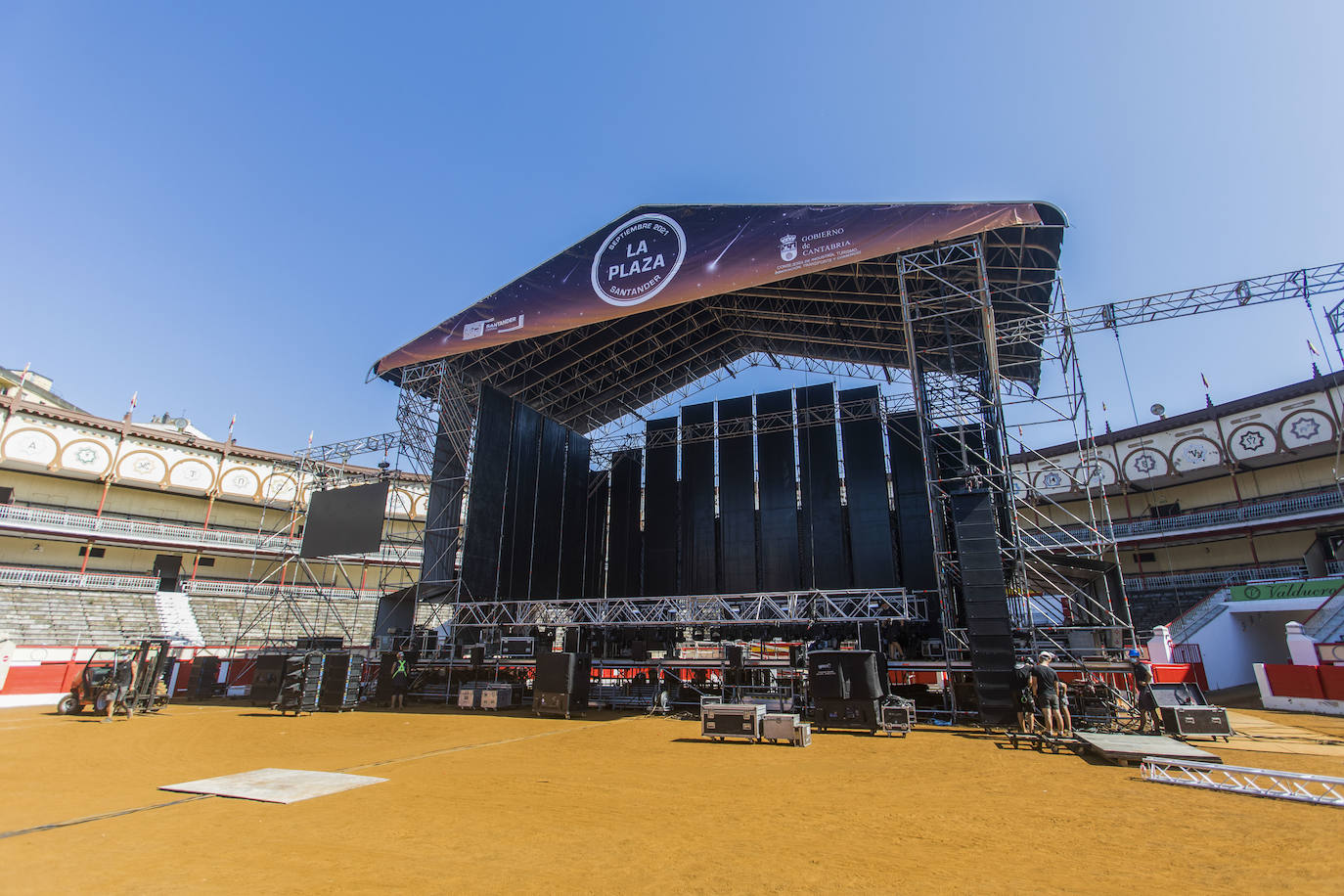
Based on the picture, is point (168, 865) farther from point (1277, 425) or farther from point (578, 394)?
point (1277, 425)

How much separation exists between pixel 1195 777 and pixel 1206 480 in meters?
28.1

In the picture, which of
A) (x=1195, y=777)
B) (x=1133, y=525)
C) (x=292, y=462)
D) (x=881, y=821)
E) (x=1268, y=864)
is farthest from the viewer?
(x=292, y=462)

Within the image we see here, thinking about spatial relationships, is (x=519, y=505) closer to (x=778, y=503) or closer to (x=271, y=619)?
(x=778, y=503)

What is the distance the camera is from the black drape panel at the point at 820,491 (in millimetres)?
22344

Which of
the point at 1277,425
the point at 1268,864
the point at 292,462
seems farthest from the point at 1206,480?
the point at 292,462

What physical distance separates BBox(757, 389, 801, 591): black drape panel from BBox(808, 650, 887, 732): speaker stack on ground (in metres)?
9.75

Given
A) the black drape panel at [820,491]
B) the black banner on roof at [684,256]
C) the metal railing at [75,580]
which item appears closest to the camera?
the black banner on roof at [684,256]

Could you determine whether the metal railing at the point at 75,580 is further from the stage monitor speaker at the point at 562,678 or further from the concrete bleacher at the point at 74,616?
the stage monitor speaker at the point at 562,678

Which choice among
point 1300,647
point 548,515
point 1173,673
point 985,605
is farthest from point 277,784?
point 1300,647

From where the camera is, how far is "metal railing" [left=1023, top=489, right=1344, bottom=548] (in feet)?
78.3

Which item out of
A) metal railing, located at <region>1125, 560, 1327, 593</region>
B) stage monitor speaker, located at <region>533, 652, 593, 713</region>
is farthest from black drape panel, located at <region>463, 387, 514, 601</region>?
metal railing, located at <region>1125, 560, 1327, 593</region>

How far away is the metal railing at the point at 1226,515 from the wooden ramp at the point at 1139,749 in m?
13.6

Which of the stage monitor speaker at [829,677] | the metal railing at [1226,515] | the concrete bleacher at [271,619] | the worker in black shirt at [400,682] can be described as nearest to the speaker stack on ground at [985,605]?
the stage monitor speaker at [829,677]

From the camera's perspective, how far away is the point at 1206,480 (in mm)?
28516
